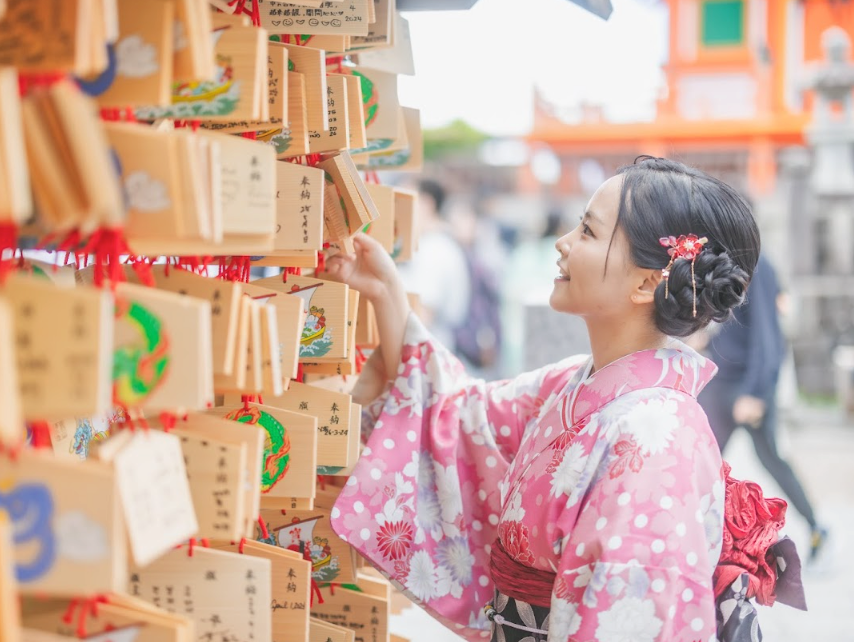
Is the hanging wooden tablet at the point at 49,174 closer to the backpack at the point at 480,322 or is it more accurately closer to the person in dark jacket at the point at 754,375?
the person in dark jacket at the point at 754,375

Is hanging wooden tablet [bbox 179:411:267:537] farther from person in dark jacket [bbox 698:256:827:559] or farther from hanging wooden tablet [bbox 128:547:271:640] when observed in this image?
person in dark jacket [bbox 698:256:827:559]

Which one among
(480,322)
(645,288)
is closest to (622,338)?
(645,288)

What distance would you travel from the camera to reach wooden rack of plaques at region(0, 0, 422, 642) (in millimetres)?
899

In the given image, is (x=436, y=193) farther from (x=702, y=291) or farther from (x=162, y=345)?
(x=162, y=345)

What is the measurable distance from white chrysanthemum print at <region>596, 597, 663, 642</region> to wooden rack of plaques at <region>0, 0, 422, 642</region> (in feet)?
1.66

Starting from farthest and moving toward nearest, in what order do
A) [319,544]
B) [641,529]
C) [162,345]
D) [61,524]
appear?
[319,544] < [641,529] < [162,345] < [61,524]

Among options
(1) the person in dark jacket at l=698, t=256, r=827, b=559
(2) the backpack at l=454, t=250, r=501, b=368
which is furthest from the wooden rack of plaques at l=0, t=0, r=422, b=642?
(2) the backpack at l=454, t=250, r=501, b=368

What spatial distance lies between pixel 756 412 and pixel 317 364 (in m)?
2.88

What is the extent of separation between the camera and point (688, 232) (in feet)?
5.77

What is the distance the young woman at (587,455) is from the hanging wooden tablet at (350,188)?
0.75ft

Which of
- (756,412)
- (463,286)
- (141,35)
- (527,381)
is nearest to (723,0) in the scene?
(463,286)

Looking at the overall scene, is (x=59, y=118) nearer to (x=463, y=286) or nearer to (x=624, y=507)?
(x=624, y=507)

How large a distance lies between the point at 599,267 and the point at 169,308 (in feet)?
3.20

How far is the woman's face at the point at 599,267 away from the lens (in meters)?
1.78
